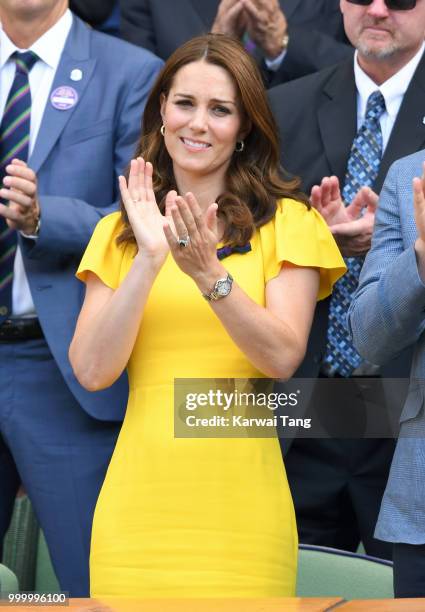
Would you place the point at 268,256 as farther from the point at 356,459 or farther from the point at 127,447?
the point at 356,459

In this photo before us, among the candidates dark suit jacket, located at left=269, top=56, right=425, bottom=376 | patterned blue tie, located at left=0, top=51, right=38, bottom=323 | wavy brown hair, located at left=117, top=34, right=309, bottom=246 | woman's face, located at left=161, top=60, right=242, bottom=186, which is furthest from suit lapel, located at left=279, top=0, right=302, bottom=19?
woman's face, located at left=161, top=60, right=242, bottom=186

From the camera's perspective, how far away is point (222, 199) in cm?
362

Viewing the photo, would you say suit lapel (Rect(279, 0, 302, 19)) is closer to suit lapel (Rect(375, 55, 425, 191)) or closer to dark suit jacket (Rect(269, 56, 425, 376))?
dark suit jacket (Rect(269, 56, 425, 376))

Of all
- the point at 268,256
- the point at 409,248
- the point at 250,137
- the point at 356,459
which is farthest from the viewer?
the point at 356,459

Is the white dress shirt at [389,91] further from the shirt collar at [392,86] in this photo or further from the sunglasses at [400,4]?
the sunglasses at [400,4]

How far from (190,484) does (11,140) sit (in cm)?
142

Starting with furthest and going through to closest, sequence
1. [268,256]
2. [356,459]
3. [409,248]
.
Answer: [356,459]
[268,256]
[409,248]

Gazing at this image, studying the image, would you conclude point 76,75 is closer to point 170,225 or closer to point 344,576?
point 170,225

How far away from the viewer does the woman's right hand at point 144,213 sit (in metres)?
3.35

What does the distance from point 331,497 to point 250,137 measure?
3.82 ft

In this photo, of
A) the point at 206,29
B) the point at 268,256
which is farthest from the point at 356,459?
the point at 206,29

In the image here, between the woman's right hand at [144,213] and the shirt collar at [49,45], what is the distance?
35.9 inches

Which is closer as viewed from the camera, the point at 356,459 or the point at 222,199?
the point at 222,199

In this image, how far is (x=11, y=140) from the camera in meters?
4.19
